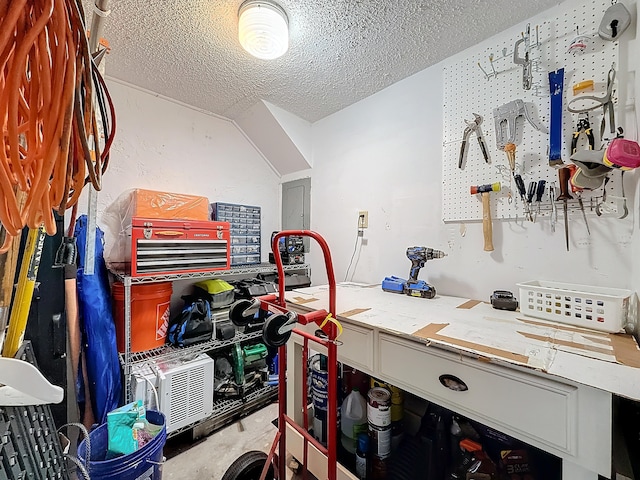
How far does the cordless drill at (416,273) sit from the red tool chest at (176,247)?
1.16 metres

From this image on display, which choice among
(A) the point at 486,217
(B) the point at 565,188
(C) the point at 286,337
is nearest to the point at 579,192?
(B) the point at 565,188

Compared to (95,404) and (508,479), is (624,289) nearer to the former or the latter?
(508,479)

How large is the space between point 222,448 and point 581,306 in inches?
72.5

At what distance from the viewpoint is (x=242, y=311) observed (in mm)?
905

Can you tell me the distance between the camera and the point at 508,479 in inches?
37.9

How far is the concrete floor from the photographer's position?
1.34 meters

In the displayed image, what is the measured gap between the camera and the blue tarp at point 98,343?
1.33 m

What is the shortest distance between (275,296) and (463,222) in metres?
1.09

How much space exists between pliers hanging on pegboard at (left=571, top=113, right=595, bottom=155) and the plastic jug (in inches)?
57.7

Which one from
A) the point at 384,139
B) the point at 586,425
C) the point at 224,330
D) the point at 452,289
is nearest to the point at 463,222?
the point at 452,289

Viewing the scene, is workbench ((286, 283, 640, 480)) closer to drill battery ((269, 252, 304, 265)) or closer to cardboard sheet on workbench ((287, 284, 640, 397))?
cardboard sheet on workbench ((287, 284, 640, 397))

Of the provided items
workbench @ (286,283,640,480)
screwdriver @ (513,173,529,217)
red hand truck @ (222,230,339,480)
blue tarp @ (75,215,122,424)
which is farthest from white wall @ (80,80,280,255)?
screwdriver @ (513,173,529,217)

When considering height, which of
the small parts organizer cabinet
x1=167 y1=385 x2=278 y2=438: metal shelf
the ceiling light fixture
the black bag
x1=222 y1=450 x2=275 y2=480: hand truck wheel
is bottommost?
x1=167 y1=385 x2=278 y2=438: metal shelf

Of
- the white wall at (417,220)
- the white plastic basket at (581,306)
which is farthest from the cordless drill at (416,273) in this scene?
the white plastic basket at (581,306)
